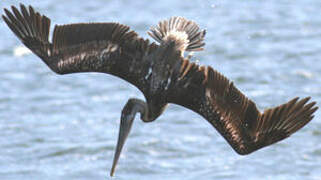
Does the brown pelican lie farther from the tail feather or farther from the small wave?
the small wave

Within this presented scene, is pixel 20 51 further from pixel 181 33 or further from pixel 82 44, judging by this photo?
pixel 82 44

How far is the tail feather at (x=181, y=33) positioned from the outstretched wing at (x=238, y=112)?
20.8 inches

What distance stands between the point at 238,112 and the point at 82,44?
146 cm

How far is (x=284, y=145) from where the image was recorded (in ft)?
38.6

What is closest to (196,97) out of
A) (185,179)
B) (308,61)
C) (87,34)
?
(87,34)

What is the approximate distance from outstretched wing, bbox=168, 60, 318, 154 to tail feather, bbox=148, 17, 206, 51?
20.8 inches

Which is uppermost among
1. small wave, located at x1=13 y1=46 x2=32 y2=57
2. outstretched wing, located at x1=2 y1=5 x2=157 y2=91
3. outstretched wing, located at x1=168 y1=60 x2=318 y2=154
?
outstretched wing, located at x1=2 y1=5 x2=157 y2=91

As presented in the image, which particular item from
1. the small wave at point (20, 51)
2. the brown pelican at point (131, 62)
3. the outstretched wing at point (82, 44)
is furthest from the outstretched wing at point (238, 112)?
the small wave at point (20, 51)

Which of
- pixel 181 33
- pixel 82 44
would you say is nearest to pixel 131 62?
pixel 82 44

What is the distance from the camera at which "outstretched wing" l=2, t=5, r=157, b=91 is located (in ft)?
26.3

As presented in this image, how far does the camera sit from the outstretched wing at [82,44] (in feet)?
26.3

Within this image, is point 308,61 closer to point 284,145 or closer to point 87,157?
point 284,145

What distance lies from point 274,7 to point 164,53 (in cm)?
819

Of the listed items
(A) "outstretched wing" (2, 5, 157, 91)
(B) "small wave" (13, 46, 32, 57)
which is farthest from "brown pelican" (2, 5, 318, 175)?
(B) "small wave" (13, 46, 32, 57)
